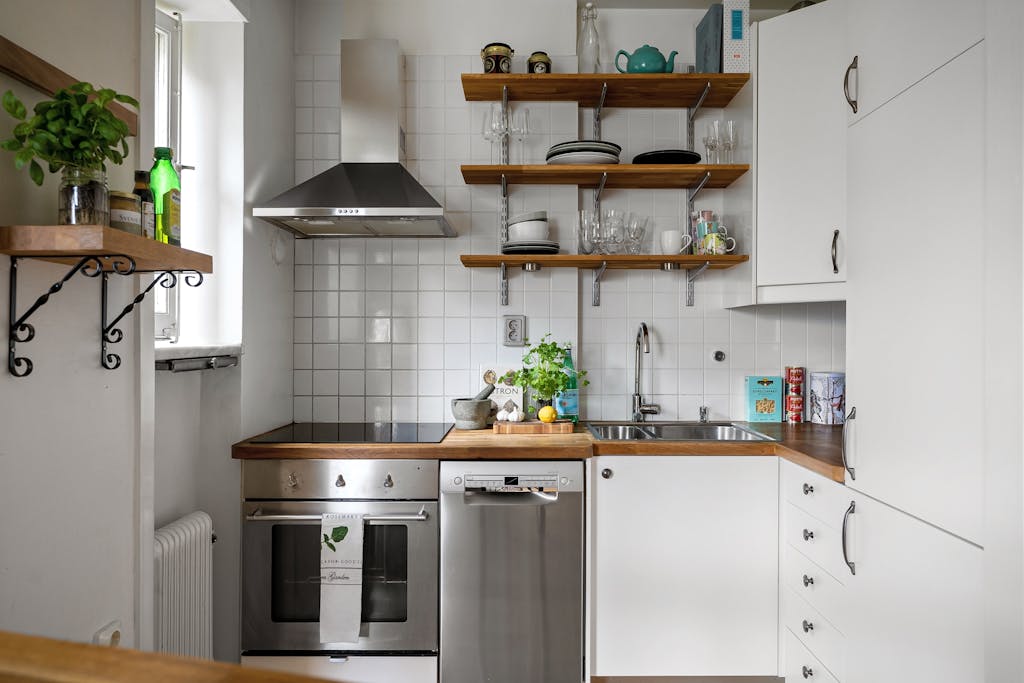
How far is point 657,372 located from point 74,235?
2.26 m

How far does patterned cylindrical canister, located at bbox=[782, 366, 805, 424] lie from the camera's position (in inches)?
106

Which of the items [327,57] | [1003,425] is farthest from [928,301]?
[327,57]

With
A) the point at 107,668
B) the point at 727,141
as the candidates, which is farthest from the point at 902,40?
the point at 107,668

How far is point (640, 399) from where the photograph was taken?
2715 mm

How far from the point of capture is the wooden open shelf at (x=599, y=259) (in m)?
2.47

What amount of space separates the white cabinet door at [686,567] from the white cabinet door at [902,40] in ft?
4.01

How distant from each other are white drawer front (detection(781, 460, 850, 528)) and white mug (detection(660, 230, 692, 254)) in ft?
3.05

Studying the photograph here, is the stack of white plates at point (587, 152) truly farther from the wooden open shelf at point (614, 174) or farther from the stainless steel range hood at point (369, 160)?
the stainless steel range hood at point (369, 160)

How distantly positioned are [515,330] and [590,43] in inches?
48.9

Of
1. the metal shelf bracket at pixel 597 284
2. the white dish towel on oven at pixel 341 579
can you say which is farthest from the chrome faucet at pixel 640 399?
the white dish towel on oven at pixel 341 579

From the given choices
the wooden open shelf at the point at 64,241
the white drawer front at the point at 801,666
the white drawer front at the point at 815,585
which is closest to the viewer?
the wooden open shelf at the point at 64,241

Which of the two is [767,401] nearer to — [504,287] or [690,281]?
[690,281]

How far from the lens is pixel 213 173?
7.45 ft

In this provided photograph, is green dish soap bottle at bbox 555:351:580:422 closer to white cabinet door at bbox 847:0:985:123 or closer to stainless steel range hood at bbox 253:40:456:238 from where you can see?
stainless steel range hood at bbox 253:40:456:238
